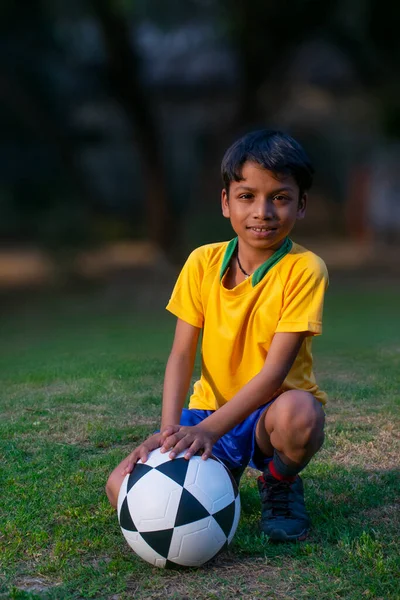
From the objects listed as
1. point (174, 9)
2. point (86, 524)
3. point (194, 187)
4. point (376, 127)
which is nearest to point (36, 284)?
point (194, 187)

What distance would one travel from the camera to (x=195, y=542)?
282cm

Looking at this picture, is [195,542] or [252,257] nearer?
Result: [195,542]

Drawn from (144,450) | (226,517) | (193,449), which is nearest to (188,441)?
(193,449)

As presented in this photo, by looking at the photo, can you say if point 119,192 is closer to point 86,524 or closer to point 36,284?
point 36,284

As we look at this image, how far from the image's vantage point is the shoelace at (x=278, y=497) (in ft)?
10.5

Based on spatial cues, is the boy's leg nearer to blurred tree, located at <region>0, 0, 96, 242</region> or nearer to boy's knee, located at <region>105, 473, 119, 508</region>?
boy's knee, located at <region>105, 473, 119, 508</region>

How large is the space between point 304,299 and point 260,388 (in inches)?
14.1

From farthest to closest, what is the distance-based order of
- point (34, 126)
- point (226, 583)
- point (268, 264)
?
point (34, 126), point (268, 264), point (226, 583)

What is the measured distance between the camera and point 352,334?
7.66 meters

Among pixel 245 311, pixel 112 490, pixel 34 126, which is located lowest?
pixel 112 490

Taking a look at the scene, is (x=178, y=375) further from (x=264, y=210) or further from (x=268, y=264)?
(x=264, y=210)

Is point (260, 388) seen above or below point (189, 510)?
above

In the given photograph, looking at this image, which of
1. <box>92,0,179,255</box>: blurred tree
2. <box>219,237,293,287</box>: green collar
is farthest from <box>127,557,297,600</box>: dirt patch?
<box>92,0,179,255</box>: blurred tree

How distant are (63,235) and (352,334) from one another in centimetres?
750
